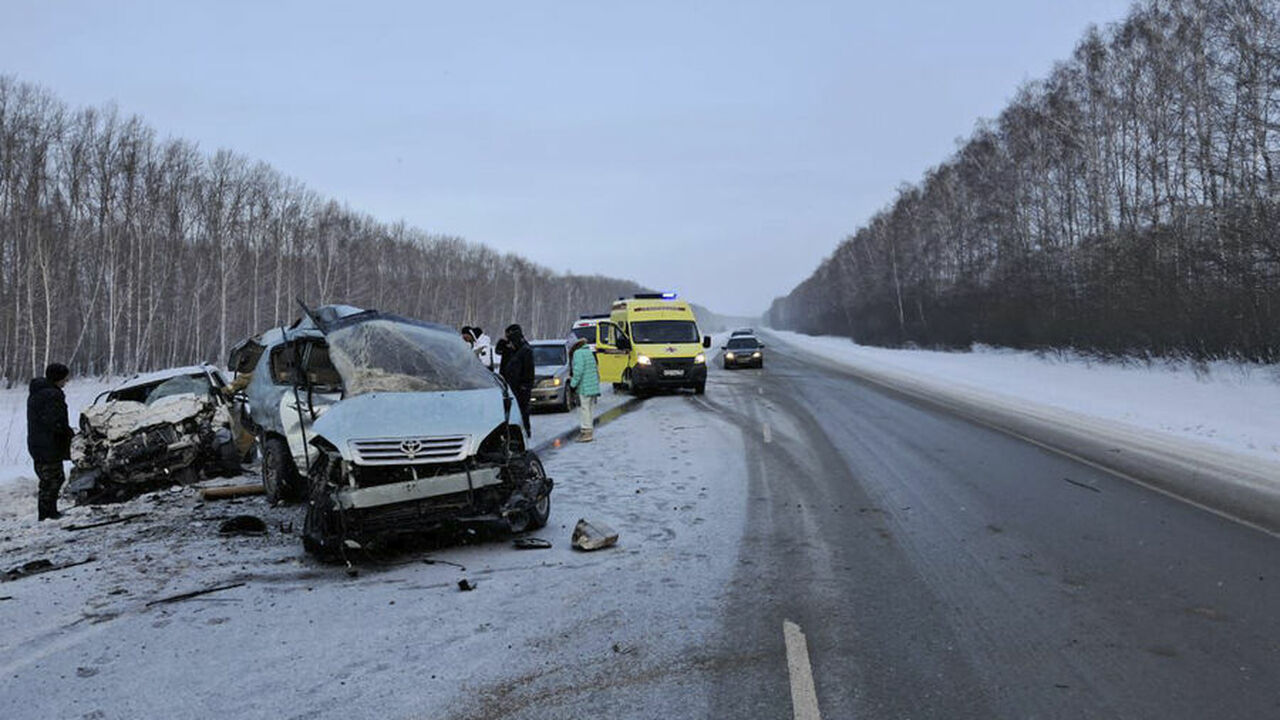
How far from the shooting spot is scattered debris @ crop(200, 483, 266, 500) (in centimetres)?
828

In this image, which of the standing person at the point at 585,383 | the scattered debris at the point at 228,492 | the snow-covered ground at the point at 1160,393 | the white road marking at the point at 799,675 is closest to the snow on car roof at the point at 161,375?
the scattered debris at the point at 228,492

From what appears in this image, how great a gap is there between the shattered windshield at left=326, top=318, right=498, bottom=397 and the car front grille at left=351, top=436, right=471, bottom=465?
2.66 feet

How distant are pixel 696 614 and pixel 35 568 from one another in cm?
545

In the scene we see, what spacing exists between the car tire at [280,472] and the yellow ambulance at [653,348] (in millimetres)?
11396

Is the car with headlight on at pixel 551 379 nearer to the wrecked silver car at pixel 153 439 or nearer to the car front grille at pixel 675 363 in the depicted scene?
the car front grille at pixel 675 363

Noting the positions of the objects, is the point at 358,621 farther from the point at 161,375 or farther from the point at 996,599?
the point at 161,375

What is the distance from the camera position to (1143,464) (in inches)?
361

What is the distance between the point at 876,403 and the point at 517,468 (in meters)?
12.8

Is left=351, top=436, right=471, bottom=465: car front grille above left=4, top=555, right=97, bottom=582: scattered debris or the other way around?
above

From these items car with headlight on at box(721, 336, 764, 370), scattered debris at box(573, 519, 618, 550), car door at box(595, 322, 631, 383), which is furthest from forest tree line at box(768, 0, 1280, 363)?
scattered debris at box(573, 519, 618, 550)

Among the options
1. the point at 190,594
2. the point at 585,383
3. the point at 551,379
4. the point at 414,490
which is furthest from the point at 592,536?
the point at 551,379

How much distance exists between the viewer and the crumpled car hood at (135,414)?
9.11m

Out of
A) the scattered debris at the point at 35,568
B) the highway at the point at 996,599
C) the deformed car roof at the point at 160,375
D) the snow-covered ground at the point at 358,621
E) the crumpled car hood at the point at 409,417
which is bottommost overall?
the highway at the point at 996,599

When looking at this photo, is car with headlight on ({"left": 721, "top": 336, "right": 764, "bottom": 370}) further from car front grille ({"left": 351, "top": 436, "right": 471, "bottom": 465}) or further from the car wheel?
the car wheel
